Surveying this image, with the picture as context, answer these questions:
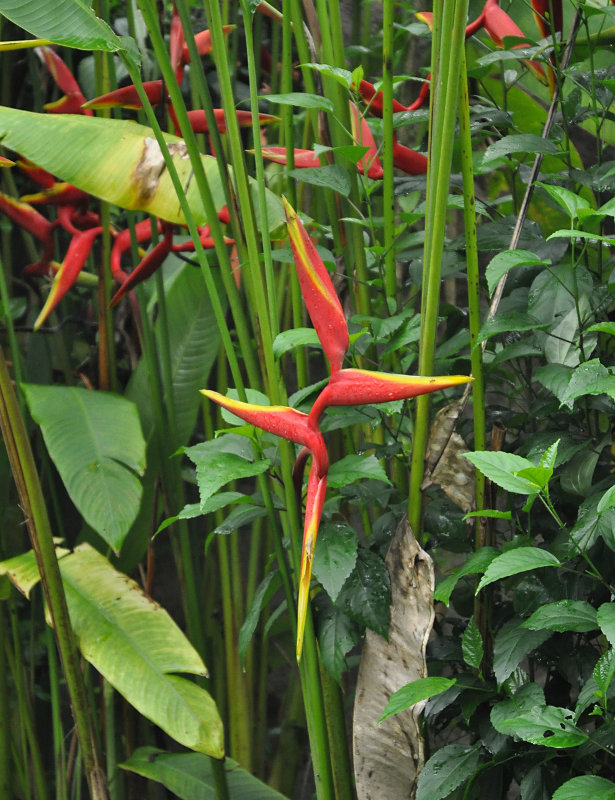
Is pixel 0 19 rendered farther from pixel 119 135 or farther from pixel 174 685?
pixel 174 685

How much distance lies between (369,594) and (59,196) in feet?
2.18

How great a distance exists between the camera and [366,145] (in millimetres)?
709

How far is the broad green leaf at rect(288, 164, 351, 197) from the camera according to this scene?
0.66m

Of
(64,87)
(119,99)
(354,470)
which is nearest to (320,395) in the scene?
(354,470)

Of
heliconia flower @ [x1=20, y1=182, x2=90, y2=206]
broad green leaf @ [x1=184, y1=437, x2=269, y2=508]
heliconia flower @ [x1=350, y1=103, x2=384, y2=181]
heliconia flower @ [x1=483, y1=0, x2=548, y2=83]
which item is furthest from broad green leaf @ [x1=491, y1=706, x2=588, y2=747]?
heliconia flower @ [x1=20, y1=182, x2=90, y2=206]

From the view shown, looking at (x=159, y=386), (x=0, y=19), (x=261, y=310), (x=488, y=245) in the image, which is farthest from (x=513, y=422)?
(x=0, y=19)

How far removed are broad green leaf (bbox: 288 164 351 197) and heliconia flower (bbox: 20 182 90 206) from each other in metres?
0.44

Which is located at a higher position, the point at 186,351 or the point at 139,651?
the point at 186,351

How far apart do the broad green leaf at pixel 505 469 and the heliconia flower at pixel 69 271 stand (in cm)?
60

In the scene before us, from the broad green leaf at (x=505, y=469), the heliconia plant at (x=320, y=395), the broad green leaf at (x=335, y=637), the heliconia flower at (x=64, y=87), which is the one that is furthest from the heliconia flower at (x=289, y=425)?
the heliconia flower at (x=64, y=87)

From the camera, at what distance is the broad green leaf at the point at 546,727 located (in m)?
0.52

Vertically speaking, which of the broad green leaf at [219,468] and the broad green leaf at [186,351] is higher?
the broad green leaf at [219,468]

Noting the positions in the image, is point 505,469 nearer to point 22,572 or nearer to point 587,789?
point 587,789

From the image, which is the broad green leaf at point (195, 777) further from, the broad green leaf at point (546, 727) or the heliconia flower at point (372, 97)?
the heliconia flower at point (372, 97)
